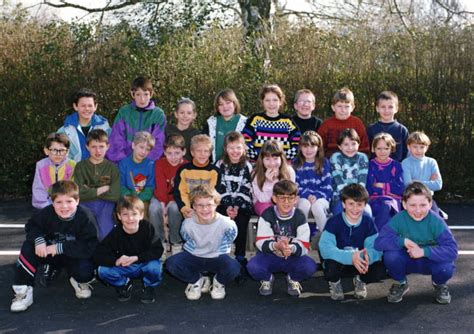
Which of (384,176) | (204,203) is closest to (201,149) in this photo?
(204,203)

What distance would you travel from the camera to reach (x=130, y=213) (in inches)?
211

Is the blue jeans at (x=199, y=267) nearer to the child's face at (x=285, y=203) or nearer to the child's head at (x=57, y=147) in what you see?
the child's face at (x=285, y=203)

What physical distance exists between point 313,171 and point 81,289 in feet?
7.99

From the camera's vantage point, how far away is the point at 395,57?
975 cm

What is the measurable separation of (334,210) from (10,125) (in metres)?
5.82

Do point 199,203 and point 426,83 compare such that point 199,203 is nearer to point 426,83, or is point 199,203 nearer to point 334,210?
point 334,210

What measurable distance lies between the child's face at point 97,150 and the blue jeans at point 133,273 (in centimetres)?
141

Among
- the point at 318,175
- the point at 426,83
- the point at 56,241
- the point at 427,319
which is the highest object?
the point at 426,83

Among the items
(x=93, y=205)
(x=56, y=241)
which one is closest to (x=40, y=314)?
(x=56, y=241)

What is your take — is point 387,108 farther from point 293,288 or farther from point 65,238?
point 65,238

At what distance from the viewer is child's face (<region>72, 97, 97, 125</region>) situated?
A: 711cm

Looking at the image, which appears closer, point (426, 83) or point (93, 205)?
point (93, 205)

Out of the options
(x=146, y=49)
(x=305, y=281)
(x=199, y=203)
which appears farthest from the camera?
(x=146, y=49)

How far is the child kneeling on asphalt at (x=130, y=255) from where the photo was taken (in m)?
5.38
